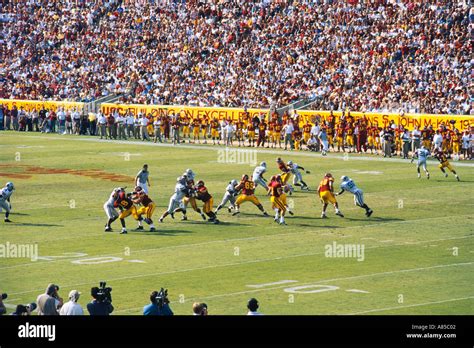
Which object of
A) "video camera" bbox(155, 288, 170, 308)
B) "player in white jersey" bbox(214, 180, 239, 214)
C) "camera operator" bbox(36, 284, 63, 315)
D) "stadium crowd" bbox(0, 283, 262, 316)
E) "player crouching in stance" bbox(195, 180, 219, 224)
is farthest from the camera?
"player in white jersey" bbox(214, 180, 239, 214)

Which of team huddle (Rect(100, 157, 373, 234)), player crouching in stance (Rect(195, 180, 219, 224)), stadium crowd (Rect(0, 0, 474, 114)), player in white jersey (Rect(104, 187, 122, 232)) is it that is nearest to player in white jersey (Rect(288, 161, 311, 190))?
team huddle (Rect(100, 157, 373, 234))

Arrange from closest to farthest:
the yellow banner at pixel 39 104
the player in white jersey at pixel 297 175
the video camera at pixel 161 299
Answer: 1. the video camera at pixel 161 299
2. the player in white jersey at pixel 297 175
3. the yellow banner at pixel 39 104

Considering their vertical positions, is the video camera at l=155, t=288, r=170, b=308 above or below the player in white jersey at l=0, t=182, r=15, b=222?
below

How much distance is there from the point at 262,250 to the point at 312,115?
29.4 meters

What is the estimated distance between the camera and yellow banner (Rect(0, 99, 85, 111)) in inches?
2665

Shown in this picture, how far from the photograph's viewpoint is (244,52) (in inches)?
2490

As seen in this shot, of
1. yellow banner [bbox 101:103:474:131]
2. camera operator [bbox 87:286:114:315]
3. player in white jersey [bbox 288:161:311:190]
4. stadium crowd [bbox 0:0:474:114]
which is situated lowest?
camera operator [bbox 87:286:114:315]

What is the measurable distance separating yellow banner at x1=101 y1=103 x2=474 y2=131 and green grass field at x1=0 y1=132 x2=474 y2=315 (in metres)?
7.17

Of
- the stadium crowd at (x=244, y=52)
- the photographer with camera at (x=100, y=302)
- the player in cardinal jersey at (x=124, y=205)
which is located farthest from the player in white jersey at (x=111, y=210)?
the stadium crowd at (x=244, y=52)

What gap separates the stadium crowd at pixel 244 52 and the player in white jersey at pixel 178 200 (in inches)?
887
